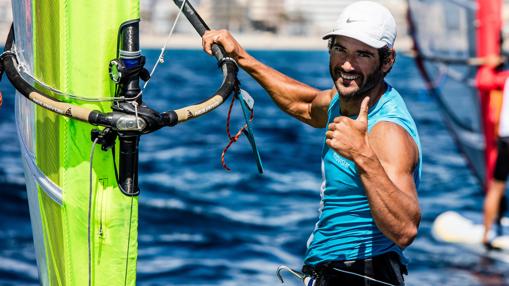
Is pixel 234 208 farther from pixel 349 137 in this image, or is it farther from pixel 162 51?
pixel 349 137

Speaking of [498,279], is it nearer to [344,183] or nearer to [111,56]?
[344,183]

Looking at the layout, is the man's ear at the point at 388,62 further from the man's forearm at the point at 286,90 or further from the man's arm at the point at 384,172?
the man's forearm at the point at 286,90

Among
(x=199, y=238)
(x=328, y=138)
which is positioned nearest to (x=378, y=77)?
(x=328, y=138)

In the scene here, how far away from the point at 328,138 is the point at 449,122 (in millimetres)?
9448

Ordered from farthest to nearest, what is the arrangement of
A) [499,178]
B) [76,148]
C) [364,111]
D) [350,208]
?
[499,178]
[350,208]
[76,148]
[364,111]

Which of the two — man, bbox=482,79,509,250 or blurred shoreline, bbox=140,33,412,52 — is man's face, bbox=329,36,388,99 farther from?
blurred shoreline, bbox=140,33,412,52

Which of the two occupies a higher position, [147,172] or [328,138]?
[328,138]

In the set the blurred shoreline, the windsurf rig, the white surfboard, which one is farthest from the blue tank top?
the blurred shoreline

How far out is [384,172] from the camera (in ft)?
10.7

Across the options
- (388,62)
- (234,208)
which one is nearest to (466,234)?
(234,208)

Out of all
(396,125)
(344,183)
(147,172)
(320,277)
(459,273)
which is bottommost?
(147,172)

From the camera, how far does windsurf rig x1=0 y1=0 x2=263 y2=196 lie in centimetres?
334

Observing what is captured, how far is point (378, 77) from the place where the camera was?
3617mm

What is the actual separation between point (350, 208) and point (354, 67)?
55cm
